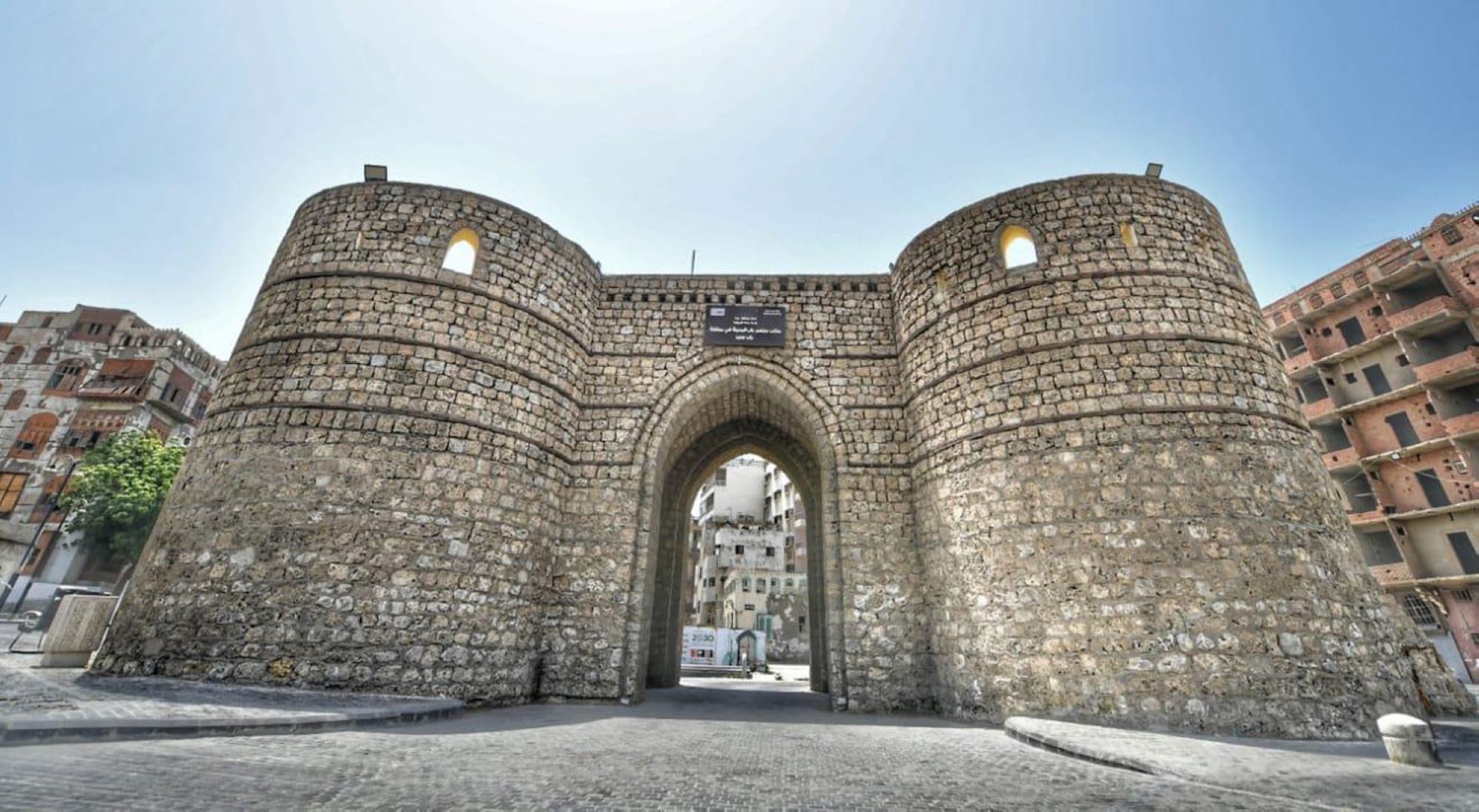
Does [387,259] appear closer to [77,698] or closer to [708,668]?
[77,698]

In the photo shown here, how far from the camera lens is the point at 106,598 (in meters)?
7.93

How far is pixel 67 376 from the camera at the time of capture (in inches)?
1169

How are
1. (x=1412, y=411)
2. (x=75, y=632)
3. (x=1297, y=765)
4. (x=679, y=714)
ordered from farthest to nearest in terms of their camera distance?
(x=1412, y=411), (x=679, y=714), (x=75, y=632), (x=1297, y=765)

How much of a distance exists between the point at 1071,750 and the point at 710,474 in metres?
10.0

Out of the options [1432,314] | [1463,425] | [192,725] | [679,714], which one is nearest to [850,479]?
[679,714]

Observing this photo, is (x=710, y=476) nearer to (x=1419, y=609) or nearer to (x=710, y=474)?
(x=710, y=474)

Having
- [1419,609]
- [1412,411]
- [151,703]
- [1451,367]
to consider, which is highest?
[1451,367]

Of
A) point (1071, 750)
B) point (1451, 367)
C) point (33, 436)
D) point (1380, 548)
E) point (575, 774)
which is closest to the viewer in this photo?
point (575, 774)

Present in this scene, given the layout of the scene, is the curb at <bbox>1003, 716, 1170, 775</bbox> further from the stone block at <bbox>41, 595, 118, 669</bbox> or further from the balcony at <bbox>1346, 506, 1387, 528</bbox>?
the balcony at <bbox>1346, 506, 1387, 528</bbox>

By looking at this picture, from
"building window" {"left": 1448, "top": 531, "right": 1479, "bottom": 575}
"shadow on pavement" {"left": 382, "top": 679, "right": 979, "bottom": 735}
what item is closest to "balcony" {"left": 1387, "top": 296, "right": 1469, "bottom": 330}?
"building window" {"left": 1448, "top": 531, "right": 1479, "bottom": 575}

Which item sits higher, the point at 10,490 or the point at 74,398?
the point at 74,398

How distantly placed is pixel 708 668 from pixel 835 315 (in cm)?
1544

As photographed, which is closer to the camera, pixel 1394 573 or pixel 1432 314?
pixel 1432 314

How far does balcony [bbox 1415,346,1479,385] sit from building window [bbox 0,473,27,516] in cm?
5795
